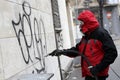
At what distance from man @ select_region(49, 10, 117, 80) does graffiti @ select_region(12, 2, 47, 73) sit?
78cm

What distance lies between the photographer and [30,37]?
545cm

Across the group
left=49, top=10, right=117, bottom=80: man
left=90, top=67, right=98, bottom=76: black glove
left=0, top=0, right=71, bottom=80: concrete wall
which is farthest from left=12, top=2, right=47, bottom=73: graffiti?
left=90, top=67, right=98, bottom=76: black glove

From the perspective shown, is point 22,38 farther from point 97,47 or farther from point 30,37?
point 97,47

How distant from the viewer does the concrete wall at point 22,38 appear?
411 cm

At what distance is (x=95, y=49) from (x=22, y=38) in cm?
101

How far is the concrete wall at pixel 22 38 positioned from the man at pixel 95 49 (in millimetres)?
808

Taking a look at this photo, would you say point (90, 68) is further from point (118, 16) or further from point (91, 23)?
point (118, 16)

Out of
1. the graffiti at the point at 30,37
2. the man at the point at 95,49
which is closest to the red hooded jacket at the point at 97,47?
the man at the point at 95,49

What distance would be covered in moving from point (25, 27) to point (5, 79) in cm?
140

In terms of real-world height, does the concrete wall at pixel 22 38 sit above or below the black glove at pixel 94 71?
above

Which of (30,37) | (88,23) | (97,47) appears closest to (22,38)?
(30,37)

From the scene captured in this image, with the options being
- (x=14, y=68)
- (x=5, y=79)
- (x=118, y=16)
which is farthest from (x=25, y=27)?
(x=118, y=16)

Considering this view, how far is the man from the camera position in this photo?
4618 mm

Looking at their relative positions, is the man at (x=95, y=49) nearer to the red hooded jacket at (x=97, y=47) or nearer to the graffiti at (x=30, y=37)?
the red hooded jacket at (x=97, y=47)
